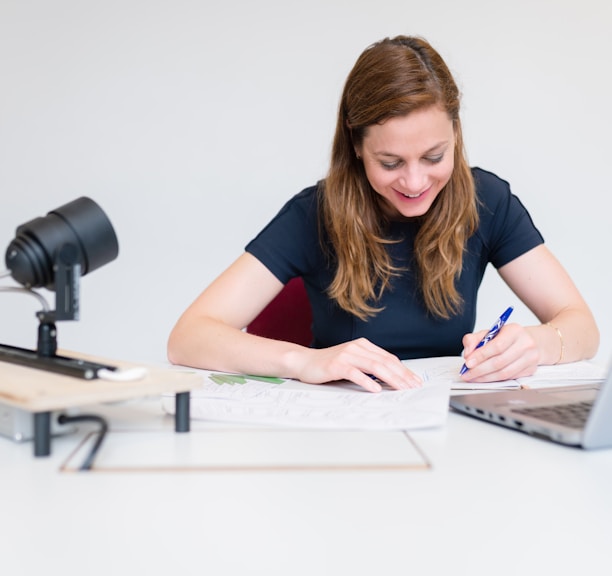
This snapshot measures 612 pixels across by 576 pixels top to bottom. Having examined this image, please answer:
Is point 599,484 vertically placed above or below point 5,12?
below

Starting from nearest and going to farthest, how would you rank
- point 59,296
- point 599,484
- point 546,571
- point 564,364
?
point 546,571 < point 599,484 < point 59,296 < point 564,364

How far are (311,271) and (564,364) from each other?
59 cm

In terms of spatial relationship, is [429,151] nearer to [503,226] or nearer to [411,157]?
[411,157]

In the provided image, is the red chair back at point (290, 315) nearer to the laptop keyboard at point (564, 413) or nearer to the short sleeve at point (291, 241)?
the short sleeve at point (291, 241)

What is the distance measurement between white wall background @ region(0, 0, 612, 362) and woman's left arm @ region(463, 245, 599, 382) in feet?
4.09

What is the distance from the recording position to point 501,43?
2793 millimetres

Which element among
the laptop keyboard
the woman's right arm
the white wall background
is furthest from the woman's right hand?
the white wall background

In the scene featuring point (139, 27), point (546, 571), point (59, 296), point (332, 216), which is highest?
point (139, 27)

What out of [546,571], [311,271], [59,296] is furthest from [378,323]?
[546,571]

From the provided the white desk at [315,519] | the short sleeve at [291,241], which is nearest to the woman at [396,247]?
the short sleeve at [291,241]

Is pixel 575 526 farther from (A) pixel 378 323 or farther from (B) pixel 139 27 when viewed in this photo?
(B) pixel 139 27

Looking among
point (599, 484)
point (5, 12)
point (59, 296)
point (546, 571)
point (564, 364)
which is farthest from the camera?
point (5, 12)

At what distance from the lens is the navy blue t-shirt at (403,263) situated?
5.46ft

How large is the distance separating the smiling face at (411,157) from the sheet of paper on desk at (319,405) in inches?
17.3
